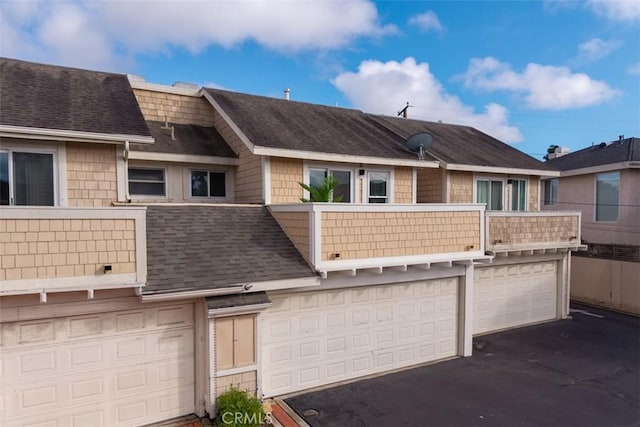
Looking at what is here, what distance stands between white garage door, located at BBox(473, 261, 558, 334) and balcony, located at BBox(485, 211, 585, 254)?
911 mm

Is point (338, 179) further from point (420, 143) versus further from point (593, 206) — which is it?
point (593, 206)

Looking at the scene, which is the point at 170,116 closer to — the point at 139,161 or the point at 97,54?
the point at 139,161

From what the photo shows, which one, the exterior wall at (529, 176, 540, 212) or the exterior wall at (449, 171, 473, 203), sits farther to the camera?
the exterior wall at (529, 176, 540, 212)

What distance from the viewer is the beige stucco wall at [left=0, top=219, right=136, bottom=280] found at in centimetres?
552

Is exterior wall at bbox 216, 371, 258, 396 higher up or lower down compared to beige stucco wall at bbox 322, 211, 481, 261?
lower down

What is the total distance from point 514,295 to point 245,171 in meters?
Answer: 10.1

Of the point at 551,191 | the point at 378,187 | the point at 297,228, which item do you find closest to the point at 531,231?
the point at 378,187

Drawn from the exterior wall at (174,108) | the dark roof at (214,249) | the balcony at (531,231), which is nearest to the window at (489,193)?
the balcony at (531,231)

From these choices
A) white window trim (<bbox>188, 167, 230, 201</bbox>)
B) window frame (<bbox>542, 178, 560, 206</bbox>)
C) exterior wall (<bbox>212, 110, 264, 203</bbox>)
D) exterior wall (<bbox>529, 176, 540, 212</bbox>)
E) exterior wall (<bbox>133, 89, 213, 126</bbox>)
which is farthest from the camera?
window frame (<bbox>542, 178, 560, 206</bbox>)

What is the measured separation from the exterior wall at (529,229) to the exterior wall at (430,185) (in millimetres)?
2067

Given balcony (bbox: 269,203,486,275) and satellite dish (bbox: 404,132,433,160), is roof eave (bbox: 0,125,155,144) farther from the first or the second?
satellite dish (bbox: 404,132,433,160)

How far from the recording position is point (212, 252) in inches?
302

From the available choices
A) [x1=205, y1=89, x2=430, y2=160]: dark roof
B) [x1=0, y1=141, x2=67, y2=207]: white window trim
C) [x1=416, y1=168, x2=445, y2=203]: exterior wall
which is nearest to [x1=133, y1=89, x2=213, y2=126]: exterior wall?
[x1=205, y1=89, x2=430, y2=160]: dark roof

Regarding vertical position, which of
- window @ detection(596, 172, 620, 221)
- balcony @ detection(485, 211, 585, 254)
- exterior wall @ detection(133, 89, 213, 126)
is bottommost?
balcony @ detection(485, 211, 585, 254)
